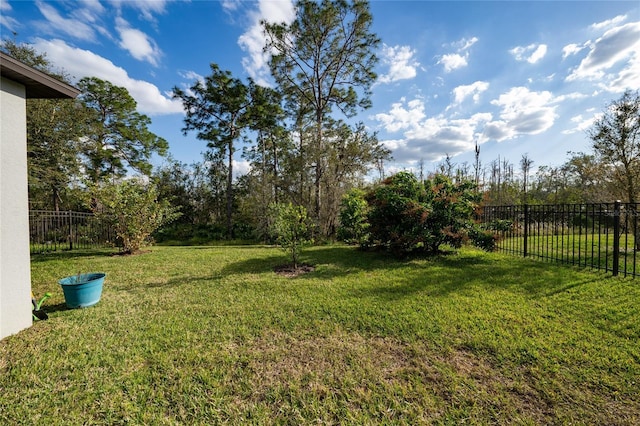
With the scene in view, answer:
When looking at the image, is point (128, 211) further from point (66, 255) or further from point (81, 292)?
point (81, 292)

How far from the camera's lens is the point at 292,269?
18.8 ft

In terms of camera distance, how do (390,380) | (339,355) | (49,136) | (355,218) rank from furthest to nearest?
(49,136) → (355,218) → (339,355) → (390,380)

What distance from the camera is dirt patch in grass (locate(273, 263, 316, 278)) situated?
17.7 feet

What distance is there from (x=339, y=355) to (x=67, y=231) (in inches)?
453

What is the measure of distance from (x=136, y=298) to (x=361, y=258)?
4.90 m

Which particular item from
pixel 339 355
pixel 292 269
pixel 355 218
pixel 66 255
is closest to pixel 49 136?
pixel 66 255

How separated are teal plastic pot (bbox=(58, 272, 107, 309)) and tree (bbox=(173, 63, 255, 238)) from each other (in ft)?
37.2

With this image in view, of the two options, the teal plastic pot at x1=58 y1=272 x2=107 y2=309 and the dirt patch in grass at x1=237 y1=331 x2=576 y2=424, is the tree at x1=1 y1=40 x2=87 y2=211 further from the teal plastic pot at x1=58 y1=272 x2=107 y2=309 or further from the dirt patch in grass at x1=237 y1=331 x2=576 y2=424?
the dirt patch in grass at x1=237 y1=331 x2=576 y2=424

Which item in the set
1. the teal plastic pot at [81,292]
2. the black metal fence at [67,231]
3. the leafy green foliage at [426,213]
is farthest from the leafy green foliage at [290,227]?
the black metal fence at [67,231]

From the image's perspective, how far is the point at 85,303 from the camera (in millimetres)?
3697

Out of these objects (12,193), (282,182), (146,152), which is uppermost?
(146,152)

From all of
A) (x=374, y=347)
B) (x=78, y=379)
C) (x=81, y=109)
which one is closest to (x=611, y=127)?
(x=374, y=347)

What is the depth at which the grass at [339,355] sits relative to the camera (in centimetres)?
180

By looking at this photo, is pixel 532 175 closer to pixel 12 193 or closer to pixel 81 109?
pixel 12 193
